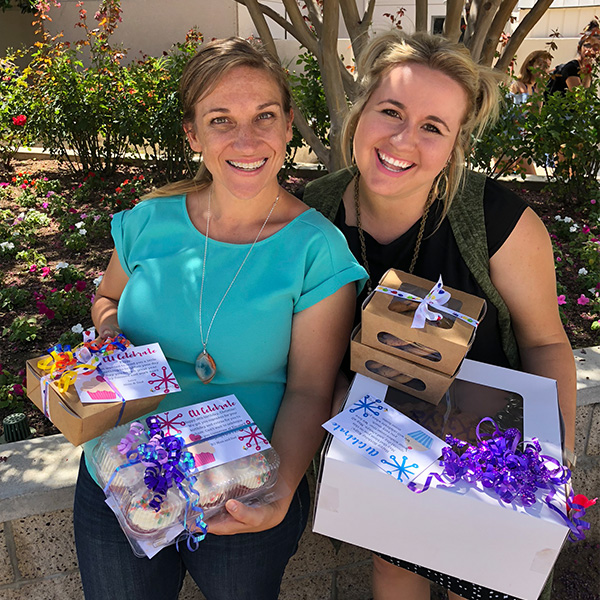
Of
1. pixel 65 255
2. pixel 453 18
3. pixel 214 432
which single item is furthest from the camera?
pixel 65 255

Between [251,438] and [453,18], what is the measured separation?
9.59 feet

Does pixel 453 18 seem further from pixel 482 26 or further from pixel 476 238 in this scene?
pixel 476 238

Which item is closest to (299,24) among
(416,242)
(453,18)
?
(453,18)

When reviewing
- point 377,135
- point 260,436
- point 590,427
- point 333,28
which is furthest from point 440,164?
point 333,28

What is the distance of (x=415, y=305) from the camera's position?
1.74 m

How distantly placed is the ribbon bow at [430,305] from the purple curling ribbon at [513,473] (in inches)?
13.2

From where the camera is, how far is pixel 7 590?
2.18m

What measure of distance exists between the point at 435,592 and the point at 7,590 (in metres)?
1.70

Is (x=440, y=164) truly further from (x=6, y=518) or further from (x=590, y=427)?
(x=6, y=518)

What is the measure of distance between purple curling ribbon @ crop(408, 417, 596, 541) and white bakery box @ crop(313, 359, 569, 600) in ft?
0.06

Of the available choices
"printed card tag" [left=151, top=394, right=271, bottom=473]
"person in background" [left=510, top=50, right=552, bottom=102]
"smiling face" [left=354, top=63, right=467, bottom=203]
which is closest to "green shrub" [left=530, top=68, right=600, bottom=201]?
"person in background" [left=510, top=50, right=552, bottom=102]

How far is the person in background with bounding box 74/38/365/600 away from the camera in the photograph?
74.1 inches

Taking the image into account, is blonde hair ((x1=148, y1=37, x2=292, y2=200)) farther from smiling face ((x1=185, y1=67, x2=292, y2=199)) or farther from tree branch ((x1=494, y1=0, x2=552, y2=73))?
tree branch ((x1=494, y1=0, x2=552, y2=73))

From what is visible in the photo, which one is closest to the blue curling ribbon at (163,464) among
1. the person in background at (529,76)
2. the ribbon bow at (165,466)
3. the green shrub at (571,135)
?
the ribbon bow at (165,466)
